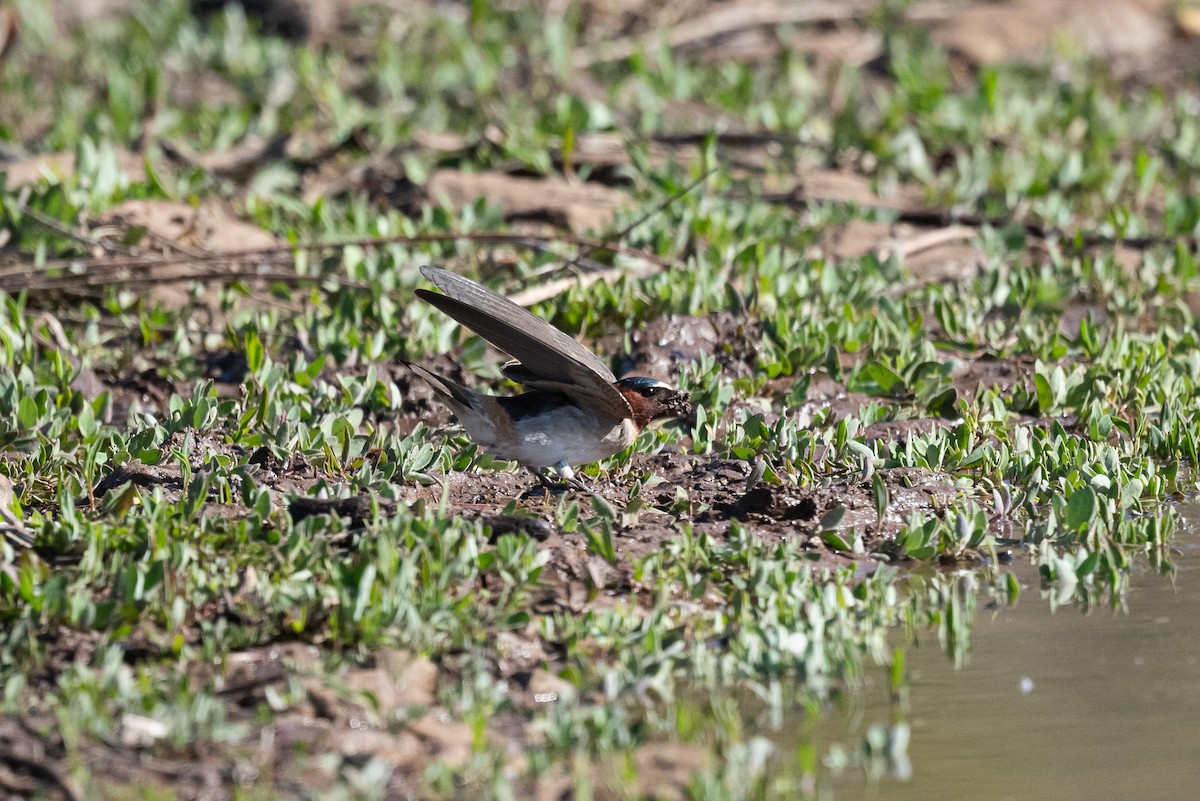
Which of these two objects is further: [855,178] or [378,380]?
[855,178]

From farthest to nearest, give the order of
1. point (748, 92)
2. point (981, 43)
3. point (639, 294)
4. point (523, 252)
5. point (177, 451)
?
point (981, 43) < point (748, 92) < point (523, 252) < point (639, 294) < point (177, 451)

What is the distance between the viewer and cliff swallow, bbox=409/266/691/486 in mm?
5246

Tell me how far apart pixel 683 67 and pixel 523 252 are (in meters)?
4.04

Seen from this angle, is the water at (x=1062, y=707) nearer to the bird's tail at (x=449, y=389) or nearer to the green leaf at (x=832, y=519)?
the green leaf at (x=832, y=519)

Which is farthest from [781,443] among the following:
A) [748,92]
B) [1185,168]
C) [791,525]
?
[748,92]

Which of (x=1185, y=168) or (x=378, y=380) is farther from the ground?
(x=1185, y=168)

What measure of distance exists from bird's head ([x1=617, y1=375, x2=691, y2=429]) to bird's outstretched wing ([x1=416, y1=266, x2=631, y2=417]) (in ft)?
0.53

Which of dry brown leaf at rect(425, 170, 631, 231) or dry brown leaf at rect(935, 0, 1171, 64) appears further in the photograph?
dry brown leaf at rect(935, 0, 1171, 64)

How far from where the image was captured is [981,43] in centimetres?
1273

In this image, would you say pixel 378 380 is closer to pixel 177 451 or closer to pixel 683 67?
pixel 177 451

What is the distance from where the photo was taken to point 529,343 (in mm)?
5223

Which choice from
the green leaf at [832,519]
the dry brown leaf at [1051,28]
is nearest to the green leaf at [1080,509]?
the green leaf at [832,519]

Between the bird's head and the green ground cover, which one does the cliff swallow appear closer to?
the bird's head

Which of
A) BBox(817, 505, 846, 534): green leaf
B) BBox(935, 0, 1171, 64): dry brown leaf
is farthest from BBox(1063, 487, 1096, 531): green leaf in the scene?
BBox(935, 0, 1171, 64): dry brown leaf
